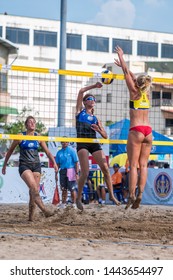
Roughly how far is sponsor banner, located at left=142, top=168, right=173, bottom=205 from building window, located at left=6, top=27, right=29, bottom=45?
191 ft

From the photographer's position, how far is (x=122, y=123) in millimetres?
21453

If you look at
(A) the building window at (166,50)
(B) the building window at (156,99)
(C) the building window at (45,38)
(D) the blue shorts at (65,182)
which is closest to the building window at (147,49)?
(A) the building window at (166,50)

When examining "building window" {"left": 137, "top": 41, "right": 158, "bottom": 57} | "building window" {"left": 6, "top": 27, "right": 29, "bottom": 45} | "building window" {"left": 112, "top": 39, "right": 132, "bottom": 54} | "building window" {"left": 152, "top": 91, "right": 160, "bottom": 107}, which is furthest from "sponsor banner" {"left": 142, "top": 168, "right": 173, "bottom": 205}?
"building window" {"left": 137, "top": 41, "right": 158, "bottom": 57}

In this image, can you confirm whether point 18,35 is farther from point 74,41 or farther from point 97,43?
point 97,43

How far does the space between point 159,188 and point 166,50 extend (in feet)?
222

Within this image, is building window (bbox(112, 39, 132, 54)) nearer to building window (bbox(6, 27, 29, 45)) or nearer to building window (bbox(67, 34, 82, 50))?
building window (bbox(67, 34, 82, 50))

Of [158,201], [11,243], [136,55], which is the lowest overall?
[158,201]

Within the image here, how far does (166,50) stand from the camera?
84.5m

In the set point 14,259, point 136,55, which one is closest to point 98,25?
point 136,55

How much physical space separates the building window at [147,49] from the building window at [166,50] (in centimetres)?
96

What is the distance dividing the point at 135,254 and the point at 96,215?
4.86 meters

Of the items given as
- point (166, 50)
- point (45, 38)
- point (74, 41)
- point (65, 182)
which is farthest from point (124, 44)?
point (65, 182)

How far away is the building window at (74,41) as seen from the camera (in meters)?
77.9
